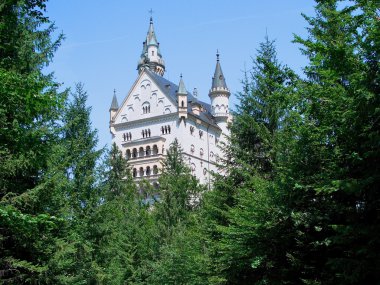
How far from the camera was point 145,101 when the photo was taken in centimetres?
8900

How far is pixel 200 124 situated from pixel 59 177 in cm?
7570

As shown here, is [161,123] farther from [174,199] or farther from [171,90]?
[174,199]

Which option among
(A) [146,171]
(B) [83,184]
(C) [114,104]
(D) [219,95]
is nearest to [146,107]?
(C) [114,104]

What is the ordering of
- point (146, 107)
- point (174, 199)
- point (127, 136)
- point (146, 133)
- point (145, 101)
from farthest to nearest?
1. point (127, 136)
2. point (145, 101)
3. point (146, 107)
4. point (146, 133)
5. point (174, 199)

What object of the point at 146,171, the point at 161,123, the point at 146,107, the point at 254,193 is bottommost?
the point at 254,193

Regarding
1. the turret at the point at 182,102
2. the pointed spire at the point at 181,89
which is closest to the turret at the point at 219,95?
the pointed spire at the point at 181,89

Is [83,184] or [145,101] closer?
[83,184]

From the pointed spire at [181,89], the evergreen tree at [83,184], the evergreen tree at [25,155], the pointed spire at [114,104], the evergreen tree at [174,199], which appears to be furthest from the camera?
the pointed spire at [114,104]

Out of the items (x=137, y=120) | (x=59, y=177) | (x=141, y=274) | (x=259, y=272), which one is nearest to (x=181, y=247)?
(x=141, y=274)

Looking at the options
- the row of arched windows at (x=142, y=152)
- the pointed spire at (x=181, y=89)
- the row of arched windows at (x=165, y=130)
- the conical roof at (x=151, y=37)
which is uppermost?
the conical roof at (x=151, y=37)

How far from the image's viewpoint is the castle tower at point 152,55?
10319 cm

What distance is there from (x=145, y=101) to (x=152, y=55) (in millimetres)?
19035

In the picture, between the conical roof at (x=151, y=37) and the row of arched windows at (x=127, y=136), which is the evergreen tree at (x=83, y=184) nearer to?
the row of arched windows at (x=127, y=136)

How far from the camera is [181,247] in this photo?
90.1ft
